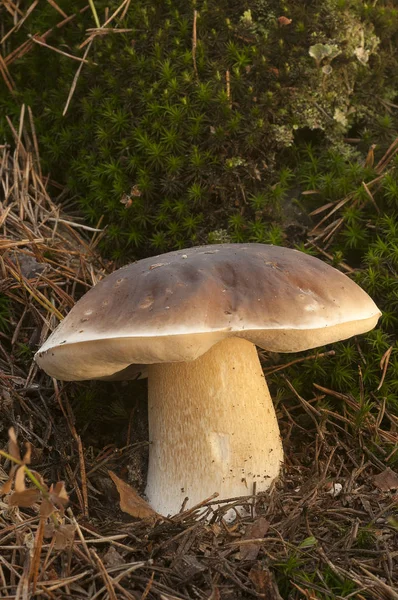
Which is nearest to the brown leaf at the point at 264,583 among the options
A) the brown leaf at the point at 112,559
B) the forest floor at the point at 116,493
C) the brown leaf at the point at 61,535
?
the forest floor at the point at 116,493

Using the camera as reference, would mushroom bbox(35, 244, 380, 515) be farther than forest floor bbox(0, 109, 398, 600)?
Yes

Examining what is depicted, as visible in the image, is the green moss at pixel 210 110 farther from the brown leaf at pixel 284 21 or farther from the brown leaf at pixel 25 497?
the brown leaf at pixel 25 497

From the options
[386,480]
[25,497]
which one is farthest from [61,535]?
[386,480]

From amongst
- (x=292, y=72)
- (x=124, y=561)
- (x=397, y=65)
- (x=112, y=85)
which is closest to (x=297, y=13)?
(x=292, y=72)

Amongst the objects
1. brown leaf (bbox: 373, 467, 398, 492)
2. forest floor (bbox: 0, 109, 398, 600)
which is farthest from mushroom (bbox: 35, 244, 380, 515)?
brown leaf (bbox: 373, 467, 398, 492)

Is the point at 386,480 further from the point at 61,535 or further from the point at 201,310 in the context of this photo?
the point at 61,535

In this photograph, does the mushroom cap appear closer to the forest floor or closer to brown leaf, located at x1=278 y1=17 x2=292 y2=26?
the forest floor
